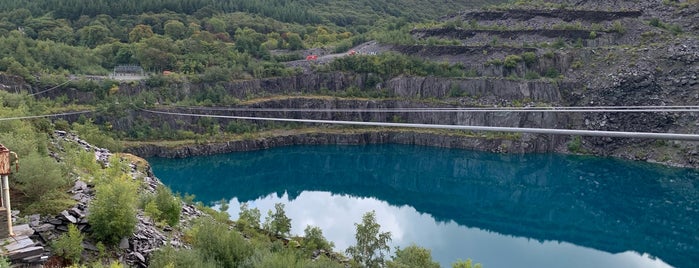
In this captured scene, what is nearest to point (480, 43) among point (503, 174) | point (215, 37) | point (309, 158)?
point (503, 174)

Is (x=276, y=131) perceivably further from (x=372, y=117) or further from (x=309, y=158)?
(x=372, y=117)

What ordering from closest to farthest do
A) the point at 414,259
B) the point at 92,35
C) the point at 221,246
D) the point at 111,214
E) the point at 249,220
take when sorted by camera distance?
1. the point at 111,214
2. the point at 221,246
3. the point at 414,259
4. the point at 249,220
5. the point at 92,35

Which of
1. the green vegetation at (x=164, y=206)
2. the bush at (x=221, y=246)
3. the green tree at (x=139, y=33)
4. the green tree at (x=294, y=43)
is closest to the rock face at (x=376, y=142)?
the green tree at (x=294, y=43)

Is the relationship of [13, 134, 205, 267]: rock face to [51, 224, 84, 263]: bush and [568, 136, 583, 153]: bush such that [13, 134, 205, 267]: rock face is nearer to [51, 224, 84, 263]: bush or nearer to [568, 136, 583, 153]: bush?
[51, 224, 84, 263]: bush

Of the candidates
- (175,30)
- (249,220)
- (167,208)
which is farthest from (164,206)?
(175,30)

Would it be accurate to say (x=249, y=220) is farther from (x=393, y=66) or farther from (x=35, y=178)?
(x=393, y=66)

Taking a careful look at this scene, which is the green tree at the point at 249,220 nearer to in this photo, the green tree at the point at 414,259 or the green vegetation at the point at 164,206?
the green vegetation at the point at 164,206

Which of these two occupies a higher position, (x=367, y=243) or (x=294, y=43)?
(x=294, y=43)
